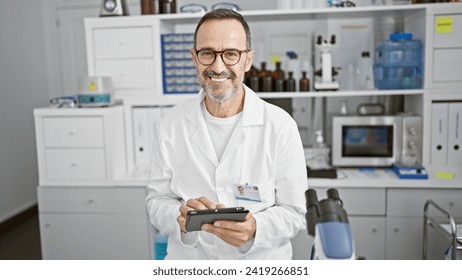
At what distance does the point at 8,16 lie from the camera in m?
3.19

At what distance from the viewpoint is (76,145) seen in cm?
226

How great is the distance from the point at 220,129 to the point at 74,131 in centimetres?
123

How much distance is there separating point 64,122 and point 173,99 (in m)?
0.54

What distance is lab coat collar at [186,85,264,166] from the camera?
1.21 metres

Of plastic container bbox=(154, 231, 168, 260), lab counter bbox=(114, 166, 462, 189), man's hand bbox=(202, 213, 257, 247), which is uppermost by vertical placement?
man's hand bbox=(202, 213, 257, 247)

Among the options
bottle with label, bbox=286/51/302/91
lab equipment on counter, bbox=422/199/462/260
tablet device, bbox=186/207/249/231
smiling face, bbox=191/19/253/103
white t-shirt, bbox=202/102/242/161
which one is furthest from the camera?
bottle with label, bbox=286/51/302/91

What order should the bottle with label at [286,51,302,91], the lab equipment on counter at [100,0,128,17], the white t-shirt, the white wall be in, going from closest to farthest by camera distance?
1. the white t-shirt
2. the lab equipment on counter at [100,0,128,17]
3. the bottle with label at [286,51,302,91]
4. the white wall

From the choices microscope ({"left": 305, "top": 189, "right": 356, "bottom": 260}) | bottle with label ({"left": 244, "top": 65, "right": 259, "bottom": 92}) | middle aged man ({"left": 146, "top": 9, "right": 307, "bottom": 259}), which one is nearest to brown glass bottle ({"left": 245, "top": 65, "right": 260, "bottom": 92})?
bottle with label ({"left": 244, "top": 65, "right": 259, "bottom": 92})

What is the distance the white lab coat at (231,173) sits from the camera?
3.85 ft

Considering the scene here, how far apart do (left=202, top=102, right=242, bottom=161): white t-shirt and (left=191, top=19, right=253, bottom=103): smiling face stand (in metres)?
0.08

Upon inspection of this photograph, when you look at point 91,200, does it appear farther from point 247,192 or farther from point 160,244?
point 247,192

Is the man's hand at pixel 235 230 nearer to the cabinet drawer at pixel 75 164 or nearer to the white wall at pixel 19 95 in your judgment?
the cabinet drawer at pixel 75 164

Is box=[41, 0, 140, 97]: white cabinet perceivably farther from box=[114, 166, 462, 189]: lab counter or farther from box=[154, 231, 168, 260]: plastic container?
box=[154, 231, 168, 260]: plastic container

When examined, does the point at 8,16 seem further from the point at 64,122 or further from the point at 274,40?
the point at 274,40
